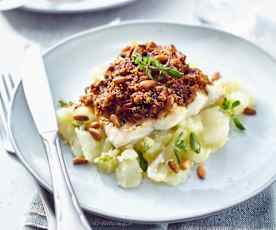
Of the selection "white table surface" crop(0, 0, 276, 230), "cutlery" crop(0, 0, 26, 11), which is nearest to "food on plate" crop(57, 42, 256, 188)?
"white table surface" crop(0, 0, 276, 230)

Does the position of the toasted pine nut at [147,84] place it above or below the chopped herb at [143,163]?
above

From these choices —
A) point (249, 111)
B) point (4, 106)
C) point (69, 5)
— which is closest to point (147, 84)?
point (249, 111)

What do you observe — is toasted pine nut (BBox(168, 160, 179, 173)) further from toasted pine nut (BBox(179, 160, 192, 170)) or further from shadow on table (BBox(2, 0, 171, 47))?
shadow on table (BBox(2, 0, 171, 47))

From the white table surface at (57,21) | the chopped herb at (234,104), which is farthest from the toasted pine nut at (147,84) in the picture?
the white table surface at (57,21)

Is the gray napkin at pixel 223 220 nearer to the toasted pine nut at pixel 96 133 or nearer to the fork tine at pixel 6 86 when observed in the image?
the toasted pine nut at pixel 96 133

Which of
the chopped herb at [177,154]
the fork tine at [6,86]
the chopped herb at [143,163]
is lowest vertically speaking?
the chopped herb at [143,163]
